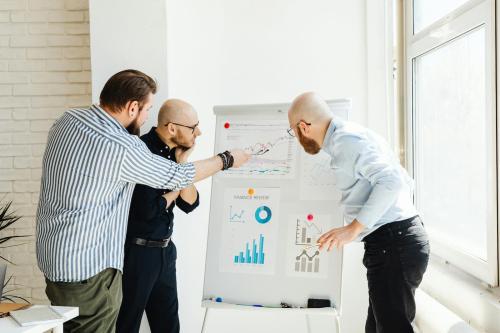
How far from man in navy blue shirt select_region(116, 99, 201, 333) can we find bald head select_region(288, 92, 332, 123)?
0.52 metres

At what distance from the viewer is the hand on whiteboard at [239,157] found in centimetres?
246

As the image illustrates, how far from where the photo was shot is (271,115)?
8.59 ft

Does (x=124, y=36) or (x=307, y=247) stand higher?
(x=124, y=36)

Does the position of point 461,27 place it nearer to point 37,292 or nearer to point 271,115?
point 271,115

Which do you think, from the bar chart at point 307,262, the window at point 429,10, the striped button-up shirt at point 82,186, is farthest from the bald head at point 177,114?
the window at point 429,10

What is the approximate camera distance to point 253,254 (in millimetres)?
2510

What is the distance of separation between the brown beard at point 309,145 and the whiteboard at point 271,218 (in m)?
0.12

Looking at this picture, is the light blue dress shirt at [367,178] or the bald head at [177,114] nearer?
the light blue dress shirt at [367,178]

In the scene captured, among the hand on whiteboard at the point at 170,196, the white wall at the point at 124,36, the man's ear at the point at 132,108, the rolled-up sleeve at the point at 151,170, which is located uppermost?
the white wall at the point at 124,36

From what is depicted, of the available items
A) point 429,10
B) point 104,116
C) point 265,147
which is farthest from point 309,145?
point 429,10

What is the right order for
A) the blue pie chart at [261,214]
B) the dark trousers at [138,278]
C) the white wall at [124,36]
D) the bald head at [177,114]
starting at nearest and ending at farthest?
1. the dark trousers at [138,278]
2. the bald head at [177,114]
3. the blue pie chart at [261,214]
4. the white wall at [124,36]

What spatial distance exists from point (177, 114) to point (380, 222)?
1.08 metres

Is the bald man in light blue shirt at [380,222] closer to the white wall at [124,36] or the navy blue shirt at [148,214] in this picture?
the navy blue shirt at [148,214]

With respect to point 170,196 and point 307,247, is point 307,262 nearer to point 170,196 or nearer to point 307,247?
point 307,247
